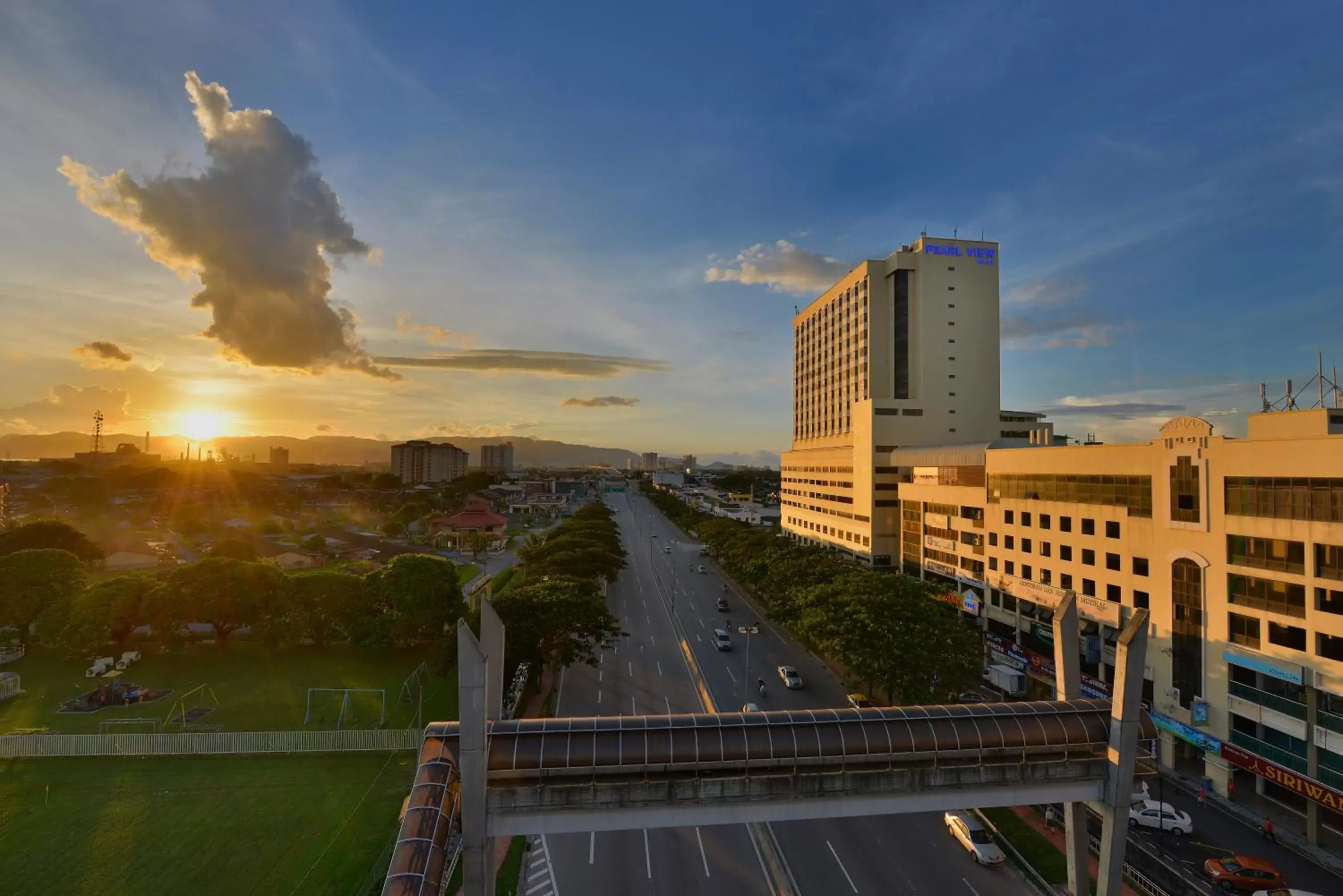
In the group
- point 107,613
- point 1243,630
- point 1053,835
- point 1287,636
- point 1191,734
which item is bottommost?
point 1053,835

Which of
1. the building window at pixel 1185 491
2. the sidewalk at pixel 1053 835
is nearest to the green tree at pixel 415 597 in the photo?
the sidewalk at pixel 1053 835

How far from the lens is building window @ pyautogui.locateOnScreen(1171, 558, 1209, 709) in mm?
32625

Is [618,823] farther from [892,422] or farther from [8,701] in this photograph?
[892,422]

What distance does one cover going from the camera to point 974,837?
2561 centimetres

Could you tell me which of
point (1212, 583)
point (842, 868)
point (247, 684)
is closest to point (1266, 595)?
point (1212, 583)

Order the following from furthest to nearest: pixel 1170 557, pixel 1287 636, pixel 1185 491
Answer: pixel 1170 557, pixel 1185 491, pixel 1287 636

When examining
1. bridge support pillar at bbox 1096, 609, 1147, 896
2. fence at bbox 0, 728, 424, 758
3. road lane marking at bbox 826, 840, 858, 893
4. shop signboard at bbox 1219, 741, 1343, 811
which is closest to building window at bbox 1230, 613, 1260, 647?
shop signboard at bbox 1219, 741, 1343, 811

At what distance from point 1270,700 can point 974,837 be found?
15.7 meters

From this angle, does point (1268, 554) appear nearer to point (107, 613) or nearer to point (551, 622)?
point (551, 622)

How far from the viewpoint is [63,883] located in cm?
2288

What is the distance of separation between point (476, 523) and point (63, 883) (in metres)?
92.9

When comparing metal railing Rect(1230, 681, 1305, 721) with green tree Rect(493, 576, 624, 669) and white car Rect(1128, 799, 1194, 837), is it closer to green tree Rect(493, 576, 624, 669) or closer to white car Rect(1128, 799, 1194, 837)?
white car Rect(1128, 799, 1194, 837)

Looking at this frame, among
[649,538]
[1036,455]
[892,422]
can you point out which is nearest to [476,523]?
[649,538]

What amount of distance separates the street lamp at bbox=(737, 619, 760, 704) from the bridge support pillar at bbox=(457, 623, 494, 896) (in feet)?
92.1
